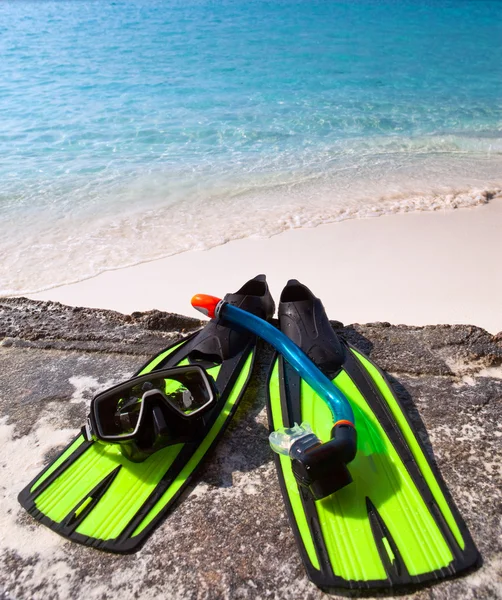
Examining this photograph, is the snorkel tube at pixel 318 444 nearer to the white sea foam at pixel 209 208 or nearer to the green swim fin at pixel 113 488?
the green swim fin at pixel 113 488

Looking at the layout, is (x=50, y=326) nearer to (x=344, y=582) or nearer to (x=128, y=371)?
(x=128, y=371)

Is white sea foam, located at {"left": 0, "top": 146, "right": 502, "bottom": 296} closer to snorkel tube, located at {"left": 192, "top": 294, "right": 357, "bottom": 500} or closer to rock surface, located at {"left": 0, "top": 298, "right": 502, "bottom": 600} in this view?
rock surface, located at {"left": 0, "top": 298, "right": 502, "bottom": 600}

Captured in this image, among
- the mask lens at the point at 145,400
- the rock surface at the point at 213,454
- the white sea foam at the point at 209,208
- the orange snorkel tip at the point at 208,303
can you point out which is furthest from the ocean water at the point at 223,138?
the mask lens at the point at 145,400

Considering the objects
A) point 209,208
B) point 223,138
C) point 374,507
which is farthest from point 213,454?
point 223,138

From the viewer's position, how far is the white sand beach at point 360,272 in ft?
12.0

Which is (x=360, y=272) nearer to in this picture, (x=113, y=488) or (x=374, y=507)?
(x=374, y=507)

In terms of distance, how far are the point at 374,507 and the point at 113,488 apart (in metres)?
0.89

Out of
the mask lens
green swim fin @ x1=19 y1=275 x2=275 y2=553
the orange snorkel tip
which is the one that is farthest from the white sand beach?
green swim fin @ x1=19 y1=275 x2=275 y2=553

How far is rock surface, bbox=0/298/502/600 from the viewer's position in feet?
5.11

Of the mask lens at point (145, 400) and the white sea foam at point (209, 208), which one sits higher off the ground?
the mask lens at point (145, 400)

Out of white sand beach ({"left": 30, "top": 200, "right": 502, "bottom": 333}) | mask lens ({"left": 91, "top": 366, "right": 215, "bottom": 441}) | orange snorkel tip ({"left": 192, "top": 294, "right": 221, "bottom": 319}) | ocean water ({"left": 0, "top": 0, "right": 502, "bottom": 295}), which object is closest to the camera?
mask lens ({"left": 91, "top": 366, "right": 215, "bottom": 441})

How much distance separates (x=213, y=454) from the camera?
1.98 meters

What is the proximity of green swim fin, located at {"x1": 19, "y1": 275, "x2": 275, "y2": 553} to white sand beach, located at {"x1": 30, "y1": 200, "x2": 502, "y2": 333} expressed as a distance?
1.86 m

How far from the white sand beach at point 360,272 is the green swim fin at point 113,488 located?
6.10 ft
